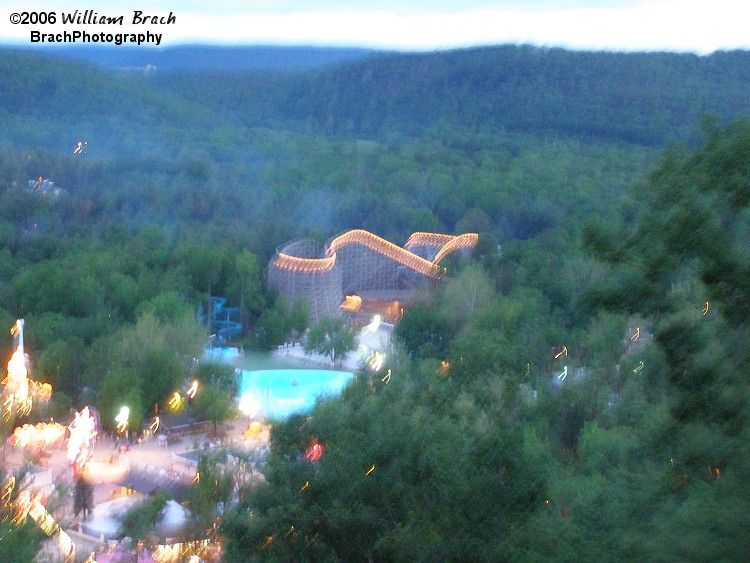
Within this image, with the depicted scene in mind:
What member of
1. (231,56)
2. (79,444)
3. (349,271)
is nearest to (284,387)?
(79,444)

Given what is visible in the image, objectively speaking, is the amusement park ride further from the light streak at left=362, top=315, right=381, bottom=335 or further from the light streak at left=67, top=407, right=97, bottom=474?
the light streak at left=362, top=315, right=381, bottom=335

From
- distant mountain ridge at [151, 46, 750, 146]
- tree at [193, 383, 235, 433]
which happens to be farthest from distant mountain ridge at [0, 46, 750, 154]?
tree at [193, 383, 235, 433]

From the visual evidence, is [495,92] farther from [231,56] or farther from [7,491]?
[7,491]

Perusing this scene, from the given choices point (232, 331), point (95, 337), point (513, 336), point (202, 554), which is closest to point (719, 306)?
point (202, 554)

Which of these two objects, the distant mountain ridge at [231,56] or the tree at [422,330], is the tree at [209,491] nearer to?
the tree at [422,330]

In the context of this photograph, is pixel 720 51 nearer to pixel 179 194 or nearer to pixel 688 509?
pixel 179 194

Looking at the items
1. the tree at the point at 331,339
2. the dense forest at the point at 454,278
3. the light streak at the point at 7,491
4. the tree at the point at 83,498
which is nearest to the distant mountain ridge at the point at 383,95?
the dense forest at the point at 454,278
